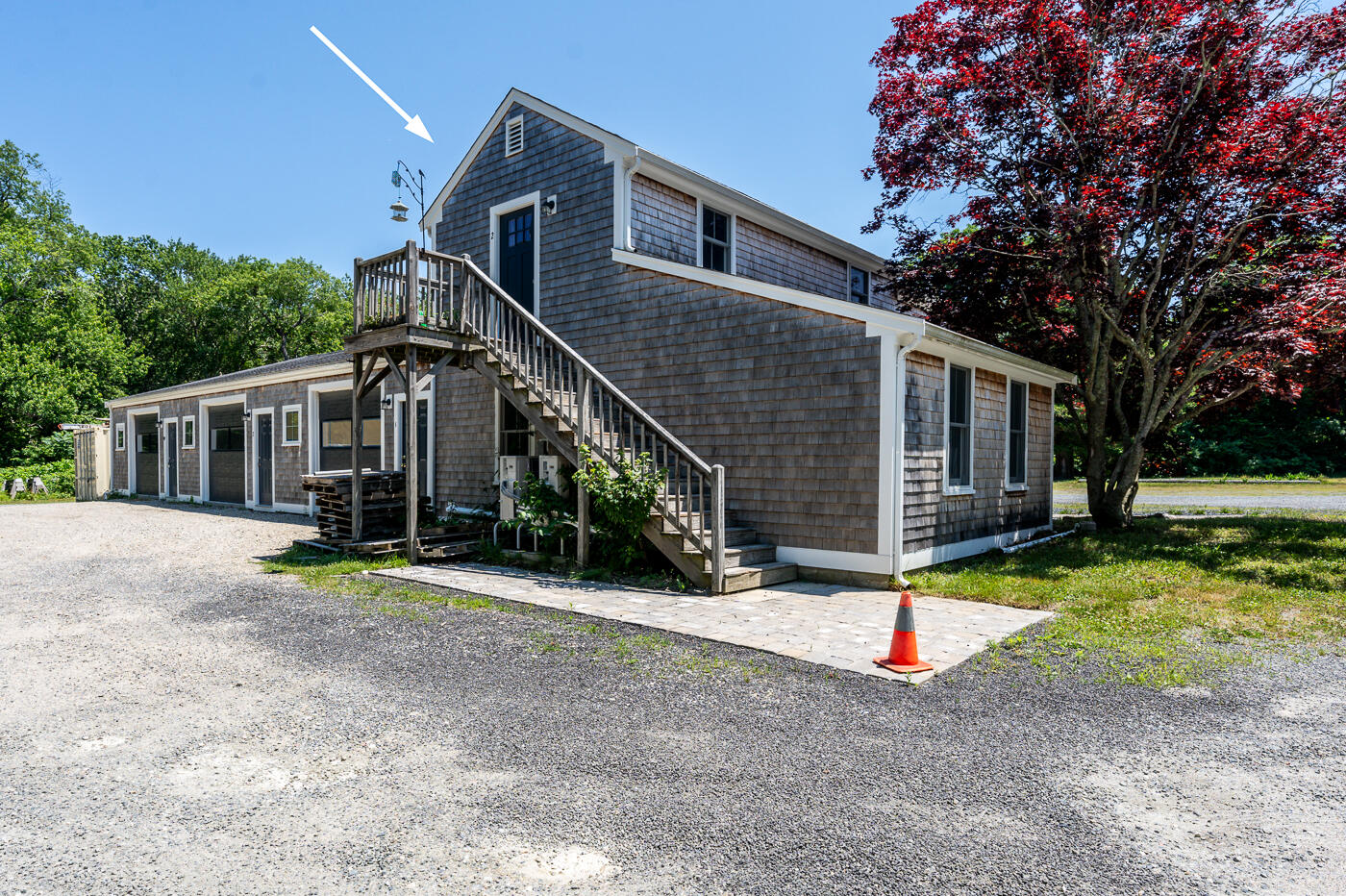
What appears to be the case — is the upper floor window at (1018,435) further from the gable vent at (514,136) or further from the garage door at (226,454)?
the garage door at (226,454)

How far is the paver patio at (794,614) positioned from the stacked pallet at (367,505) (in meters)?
1.63

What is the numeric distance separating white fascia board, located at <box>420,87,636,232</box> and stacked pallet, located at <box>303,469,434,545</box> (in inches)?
224

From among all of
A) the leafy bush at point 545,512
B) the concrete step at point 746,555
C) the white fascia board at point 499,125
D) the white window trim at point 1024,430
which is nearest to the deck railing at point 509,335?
the concrete step at point 746,555

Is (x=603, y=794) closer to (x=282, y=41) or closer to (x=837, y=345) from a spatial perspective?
(x=837, y=345)

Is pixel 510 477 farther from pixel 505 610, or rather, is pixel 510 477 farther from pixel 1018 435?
pixel 1018 435

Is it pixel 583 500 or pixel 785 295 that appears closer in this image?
pixel 583 500

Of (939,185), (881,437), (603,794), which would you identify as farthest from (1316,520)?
A: (603,794)

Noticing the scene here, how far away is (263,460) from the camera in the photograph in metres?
18.4

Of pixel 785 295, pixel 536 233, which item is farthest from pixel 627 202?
pixel 785 295

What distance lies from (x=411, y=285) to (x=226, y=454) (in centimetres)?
1404

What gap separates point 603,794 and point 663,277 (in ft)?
26.4

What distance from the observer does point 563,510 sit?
30.7 feet

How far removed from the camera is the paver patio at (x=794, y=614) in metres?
5.58

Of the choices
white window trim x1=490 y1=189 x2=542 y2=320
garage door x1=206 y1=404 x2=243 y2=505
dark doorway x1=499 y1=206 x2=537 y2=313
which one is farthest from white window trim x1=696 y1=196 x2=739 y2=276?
garage door x1=206 y1=404 x2=243 y2=505
